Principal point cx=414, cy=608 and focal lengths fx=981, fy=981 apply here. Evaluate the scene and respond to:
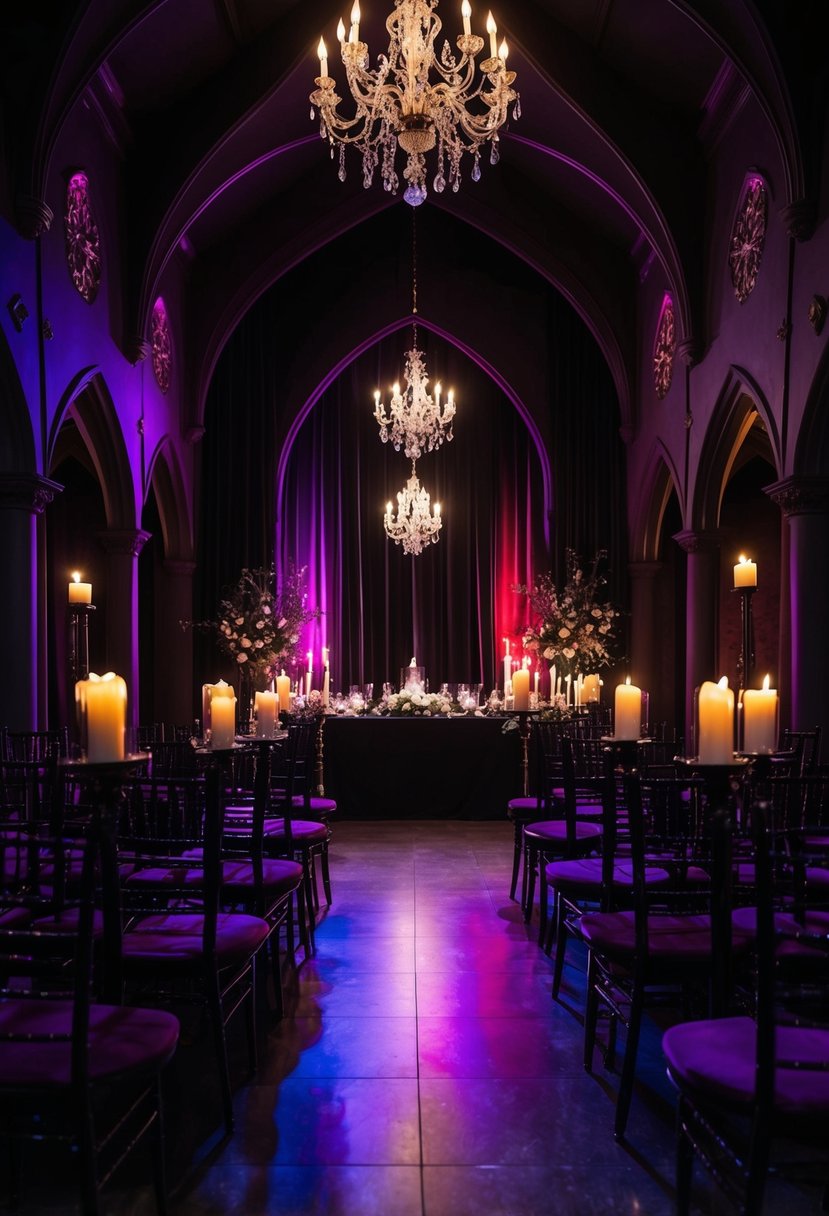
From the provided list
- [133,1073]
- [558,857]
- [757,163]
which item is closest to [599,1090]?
[133,1073]

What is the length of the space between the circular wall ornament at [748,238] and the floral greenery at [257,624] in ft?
18.0

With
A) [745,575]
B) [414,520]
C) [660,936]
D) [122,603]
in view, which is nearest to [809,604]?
[745,575]

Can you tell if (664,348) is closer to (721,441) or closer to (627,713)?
(721,441)

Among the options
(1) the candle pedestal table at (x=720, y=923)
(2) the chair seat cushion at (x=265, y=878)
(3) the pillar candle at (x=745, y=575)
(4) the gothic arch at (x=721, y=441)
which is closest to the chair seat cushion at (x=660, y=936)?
(1) the candle pedestal table at (x=720, y=923)

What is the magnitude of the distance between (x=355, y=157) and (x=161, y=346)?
3.45 metres

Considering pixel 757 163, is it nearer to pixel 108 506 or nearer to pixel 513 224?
pixel 513 224

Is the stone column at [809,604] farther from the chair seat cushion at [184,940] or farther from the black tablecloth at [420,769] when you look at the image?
the chair seat cushion at [184,940]

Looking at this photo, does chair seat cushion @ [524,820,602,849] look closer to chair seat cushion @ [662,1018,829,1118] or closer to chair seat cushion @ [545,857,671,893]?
chair seat cushion @ [545,857,671,893]

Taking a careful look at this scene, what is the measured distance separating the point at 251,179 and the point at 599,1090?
32.9 ft

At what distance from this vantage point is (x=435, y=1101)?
3090mm

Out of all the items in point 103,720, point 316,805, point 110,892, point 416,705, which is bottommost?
point 316,805

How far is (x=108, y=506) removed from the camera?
932cm

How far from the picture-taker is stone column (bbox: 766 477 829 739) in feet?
22.4

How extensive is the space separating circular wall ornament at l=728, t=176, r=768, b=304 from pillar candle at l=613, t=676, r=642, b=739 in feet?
18.1
